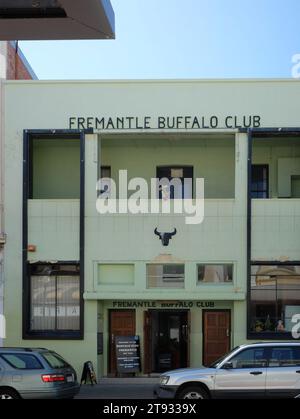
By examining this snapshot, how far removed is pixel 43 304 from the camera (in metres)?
21.7

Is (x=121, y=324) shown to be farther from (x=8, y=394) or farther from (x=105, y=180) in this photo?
(x=8, y=394)

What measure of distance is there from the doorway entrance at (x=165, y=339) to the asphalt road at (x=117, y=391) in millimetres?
1287

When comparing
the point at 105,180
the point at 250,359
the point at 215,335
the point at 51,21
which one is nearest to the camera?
the point at 51,21

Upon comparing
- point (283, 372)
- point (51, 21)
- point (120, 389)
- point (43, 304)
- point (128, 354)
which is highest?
point (51, 21)

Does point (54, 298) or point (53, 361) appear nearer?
point (53, 361)

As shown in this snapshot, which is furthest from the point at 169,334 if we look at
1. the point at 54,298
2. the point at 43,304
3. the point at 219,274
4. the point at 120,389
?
the point at 43,304

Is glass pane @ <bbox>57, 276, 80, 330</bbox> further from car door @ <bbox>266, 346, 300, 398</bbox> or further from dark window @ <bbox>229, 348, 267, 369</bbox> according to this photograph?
car door @ <bbox>266, 346, 300, 398</bbox>

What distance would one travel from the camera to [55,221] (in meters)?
21.7

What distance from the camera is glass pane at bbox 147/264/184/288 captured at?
21625 millimetres

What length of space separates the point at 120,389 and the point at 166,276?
Result: 395 cm

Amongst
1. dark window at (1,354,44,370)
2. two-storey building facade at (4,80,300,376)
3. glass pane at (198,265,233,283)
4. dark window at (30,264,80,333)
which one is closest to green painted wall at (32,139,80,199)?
two-storey building facade at (4,80,300,376)

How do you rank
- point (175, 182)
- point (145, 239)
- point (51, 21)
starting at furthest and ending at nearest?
point (175, 182), point (145, 239), point (51, 21)

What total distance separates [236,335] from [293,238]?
3615mm

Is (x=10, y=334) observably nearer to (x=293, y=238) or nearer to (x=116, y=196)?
(x=116, y=196)
